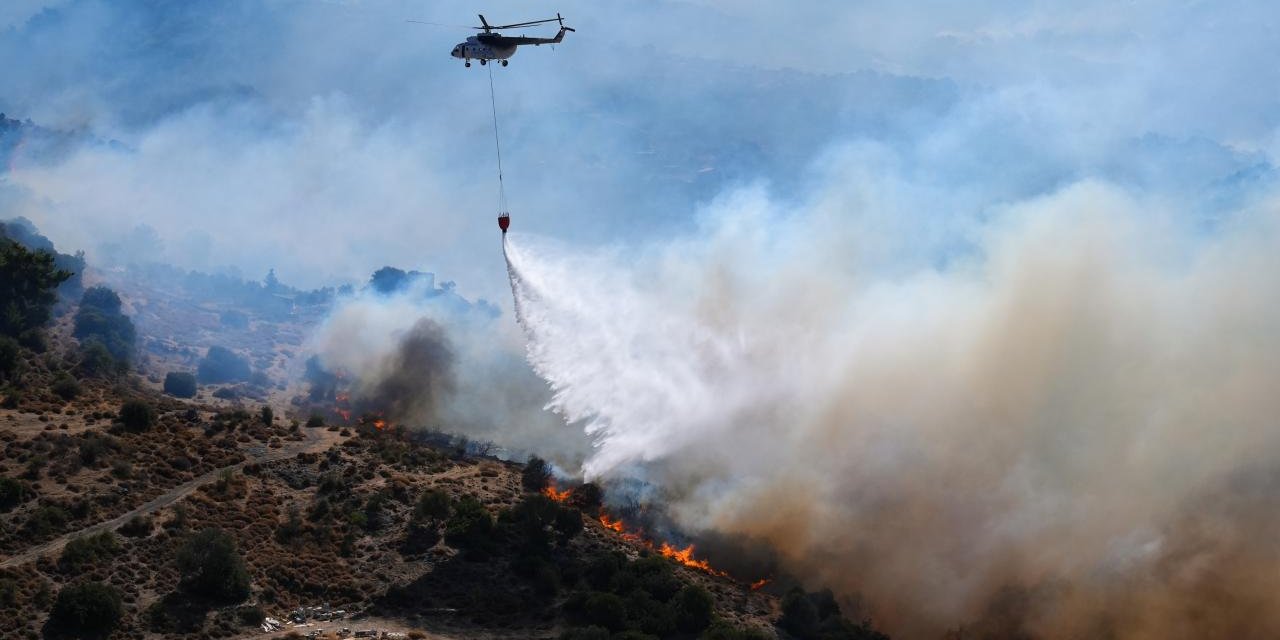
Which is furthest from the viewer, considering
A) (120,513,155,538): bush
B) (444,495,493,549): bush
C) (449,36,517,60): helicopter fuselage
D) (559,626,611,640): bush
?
(449,36,517,60): helicopter fuselage

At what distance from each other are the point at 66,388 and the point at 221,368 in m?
37.8

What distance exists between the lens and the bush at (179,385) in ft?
300

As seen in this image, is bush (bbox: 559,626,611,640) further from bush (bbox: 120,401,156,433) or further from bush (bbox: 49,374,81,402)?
bush (bbox: 49,374,81,402)

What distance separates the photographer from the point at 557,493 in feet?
229

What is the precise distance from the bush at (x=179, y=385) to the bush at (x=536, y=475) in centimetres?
3797

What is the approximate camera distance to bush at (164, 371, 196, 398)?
91438 millimetres

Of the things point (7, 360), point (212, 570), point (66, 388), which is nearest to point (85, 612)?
point (212, 570)

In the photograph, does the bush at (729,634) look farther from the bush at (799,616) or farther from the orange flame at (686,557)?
the orange flame at (686,557)

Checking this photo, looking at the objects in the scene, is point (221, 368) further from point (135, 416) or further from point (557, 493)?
point (557, 493)

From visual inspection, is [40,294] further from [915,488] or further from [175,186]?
[175,186]

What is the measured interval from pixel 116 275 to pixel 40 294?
4089cm

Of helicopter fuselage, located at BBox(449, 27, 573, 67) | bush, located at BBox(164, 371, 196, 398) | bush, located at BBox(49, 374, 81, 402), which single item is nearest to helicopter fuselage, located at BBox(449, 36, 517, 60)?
helicopter fuselage, located at BBox(449, 27, 573, 67)

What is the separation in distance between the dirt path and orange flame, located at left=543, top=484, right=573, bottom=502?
1569 centimetres

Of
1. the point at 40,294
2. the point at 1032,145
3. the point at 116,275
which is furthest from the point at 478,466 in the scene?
the point at 1032,145
